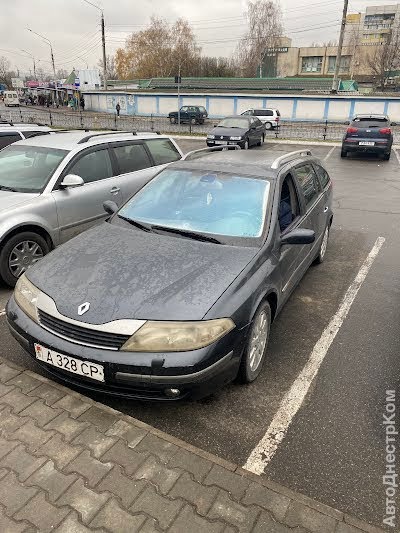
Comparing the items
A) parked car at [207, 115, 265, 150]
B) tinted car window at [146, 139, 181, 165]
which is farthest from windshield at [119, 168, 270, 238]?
parked car at [207, 115, 265, 150]

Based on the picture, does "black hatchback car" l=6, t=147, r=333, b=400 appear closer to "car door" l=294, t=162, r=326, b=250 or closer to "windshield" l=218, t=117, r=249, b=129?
"car door" l=294, t=162, r=326, b=250

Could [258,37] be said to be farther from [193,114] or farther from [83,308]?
[83,308]

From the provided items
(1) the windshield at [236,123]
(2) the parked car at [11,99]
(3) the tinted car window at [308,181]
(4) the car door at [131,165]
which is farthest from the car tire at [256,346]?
(2) the parked car at [11,99]

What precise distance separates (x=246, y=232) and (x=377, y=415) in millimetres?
1607

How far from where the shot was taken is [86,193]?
5.16 metres

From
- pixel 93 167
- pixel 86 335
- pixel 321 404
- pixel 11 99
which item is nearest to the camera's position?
pixel 86 335

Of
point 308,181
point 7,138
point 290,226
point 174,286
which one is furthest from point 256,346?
point 7,138

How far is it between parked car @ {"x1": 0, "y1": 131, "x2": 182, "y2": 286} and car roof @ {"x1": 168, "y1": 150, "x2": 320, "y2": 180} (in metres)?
0.69

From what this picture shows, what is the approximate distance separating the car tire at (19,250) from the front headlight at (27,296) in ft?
5.15

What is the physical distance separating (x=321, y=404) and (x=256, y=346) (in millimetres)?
597

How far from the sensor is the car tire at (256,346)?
281cm

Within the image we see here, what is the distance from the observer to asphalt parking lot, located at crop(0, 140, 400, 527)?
2.30m

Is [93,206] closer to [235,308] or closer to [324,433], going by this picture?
[235,308]

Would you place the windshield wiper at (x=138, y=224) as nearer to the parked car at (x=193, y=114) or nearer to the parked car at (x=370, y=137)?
the parked car at (x=370, y=137)
